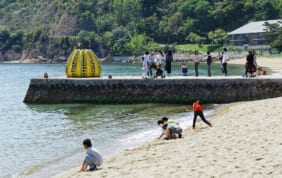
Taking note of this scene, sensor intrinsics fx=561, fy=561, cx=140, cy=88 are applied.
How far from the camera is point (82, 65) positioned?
33.3 m

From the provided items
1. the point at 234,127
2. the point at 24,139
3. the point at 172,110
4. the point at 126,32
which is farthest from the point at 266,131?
the point at 126,32

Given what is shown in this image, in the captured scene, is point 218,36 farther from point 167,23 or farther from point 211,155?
point 211,155

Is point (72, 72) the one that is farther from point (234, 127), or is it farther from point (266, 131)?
point (266, 131)

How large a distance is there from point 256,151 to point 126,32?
169973 millimetres

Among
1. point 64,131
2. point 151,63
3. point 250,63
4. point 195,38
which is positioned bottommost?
point 64,131

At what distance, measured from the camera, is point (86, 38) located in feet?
615

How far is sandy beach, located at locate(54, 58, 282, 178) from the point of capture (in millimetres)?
11664

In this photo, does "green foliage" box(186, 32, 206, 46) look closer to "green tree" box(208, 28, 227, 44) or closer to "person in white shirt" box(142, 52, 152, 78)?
"green tree" box(208, 28, 227, 44)

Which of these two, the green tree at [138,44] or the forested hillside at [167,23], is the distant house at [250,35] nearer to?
the forested hillside at [167,23]

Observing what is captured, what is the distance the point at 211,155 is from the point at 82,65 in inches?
820

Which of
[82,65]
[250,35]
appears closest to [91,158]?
[82,65]

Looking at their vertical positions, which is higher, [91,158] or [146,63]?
[146,63]

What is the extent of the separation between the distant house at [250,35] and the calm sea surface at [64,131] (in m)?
106

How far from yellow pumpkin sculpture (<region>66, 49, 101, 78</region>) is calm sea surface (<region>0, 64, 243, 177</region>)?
259 cm
